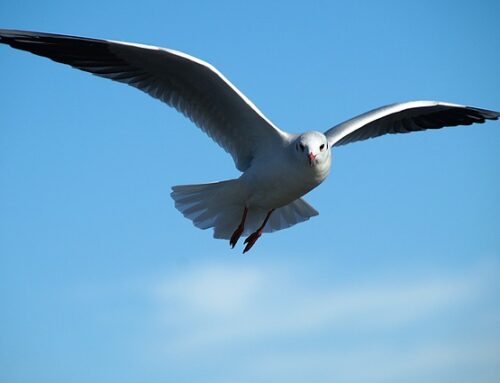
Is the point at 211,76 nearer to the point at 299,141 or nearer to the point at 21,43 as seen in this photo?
the point at 299,141

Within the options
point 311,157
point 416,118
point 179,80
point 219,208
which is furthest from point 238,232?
point 416,118

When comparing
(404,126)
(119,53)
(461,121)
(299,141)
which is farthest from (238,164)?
(461,121)

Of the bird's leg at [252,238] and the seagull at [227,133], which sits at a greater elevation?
the seagull at [227,133]

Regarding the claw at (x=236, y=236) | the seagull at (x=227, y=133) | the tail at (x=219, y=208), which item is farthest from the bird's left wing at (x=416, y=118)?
the claw at (x=236, y=236)

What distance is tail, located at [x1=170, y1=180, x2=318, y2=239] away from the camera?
900cm


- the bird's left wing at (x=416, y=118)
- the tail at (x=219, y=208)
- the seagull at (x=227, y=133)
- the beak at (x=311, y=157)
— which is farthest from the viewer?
the bird's left wing at (x=416, y=118)

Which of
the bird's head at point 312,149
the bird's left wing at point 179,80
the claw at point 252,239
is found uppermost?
the bird's left wing at point 179,80

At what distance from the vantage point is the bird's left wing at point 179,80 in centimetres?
808

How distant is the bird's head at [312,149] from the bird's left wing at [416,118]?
133 cm

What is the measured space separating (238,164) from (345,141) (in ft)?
5.16

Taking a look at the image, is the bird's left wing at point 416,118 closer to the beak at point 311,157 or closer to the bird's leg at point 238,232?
the bird's leg at point 238,232

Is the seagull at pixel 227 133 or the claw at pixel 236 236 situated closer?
the seagull at pixel 227 133

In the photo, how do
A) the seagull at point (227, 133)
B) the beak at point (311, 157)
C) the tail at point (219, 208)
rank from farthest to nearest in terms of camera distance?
1. the tail at point (219, 208)
2. the seagull at point (227, 133)
3. the beak at point (311, 157)

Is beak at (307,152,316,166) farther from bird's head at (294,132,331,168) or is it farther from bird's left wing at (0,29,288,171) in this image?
bird's left wing at (0,29,288,171)
